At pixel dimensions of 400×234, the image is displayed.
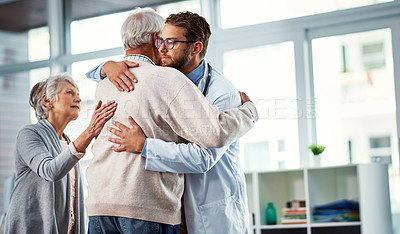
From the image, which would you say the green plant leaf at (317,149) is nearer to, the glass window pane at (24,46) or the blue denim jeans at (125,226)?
the blue denim jeans at (125,226)

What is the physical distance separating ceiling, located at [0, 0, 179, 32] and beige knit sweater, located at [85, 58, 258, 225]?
367 cm

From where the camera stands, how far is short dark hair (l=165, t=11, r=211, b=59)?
2.23 metres

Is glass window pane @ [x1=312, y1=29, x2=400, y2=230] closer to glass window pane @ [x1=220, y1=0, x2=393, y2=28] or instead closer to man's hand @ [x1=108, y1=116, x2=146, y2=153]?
glass window pane @ [x1=220, y1=0, x2=393, y2=28]

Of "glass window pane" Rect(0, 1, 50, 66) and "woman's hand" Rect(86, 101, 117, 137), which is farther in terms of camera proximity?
"glass window pane" Rect(0, 1, 50, 66)

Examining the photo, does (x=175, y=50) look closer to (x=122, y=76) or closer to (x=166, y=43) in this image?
(x=166, y=43)

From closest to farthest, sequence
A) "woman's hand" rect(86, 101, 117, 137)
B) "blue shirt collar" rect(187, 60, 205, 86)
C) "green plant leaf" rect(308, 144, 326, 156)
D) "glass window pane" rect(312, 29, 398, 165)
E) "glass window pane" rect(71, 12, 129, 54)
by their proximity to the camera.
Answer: "woman's hand" rect(86, 101, 117, 137) → "blue shirt collar" rect(187, 60, 205, 86) → "green plant leaf" rect(308, 144, 326, 156) → "glass window pane" rect(312, 29, 398, 165) → "glass window pane" rect(71, 12, 129, 54)

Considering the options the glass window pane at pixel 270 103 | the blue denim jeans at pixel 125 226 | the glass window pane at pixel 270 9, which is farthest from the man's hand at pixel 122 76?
the glass window pane at pixel 270 9

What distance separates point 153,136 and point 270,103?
302cm

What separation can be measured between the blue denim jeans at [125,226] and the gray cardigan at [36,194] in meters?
0.85

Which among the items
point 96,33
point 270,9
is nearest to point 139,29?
point 270,9

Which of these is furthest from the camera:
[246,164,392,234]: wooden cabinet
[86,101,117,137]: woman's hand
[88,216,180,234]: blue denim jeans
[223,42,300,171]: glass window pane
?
A: [223,42,300,171]: glass window pane

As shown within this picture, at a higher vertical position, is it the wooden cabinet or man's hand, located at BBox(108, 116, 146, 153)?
man's hand, located at BBox(108, 116, 146, 153)

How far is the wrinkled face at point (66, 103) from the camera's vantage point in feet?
10.0

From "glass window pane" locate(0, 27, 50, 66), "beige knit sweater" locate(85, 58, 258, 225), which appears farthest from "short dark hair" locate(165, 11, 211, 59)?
"glass window pane" locate(0, 27, 50, 66)
